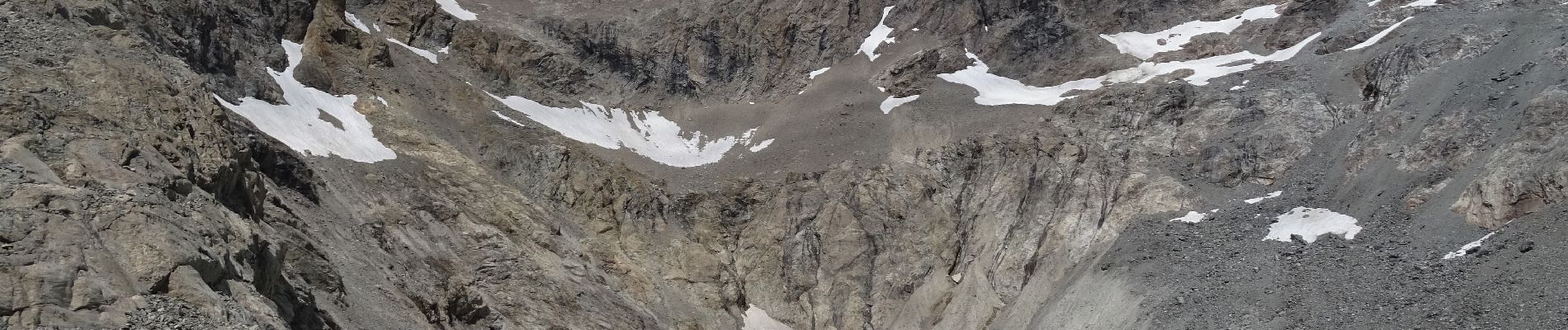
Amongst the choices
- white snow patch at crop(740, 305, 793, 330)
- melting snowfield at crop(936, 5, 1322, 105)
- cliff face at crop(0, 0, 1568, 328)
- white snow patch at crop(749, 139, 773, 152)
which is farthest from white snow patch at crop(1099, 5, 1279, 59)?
white snow patch at crop(740, 305, 793, 330)

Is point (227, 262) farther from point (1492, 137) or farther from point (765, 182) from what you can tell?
point (1492, 137)

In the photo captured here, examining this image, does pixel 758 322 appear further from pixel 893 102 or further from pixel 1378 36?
pixel 1378 36

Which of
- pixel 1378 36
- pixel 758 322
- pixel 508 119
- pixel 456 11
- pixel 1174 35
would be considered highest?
pixel 508 119

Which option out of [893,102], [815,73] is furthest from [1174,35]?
[815,73]

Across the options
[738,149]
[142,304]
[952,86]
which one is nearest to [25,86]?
[142,304]

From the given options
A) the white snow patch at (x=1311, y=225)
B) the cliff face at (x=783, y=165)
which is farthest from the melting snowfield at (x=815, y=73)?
the white snow patch at (x=1311, y=225)
